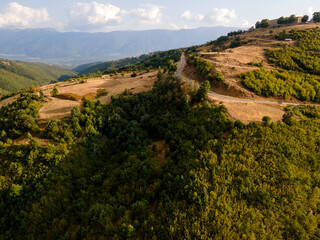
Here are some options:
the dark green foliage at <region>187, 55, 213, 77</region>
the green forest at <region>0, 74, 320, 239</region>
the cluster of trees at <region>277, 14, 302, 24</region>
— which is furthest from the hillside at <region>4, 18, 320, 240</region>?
the cluster of trees at <region>277, 14, 302, 24</region>

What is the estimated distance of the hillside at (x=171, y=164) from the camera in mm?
18234

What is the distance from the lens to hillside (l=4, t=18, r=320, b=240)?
18.2 meters

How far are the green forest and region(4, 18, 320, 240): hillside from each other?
0.16 m

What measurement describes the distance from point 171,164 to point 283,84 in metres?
41.7

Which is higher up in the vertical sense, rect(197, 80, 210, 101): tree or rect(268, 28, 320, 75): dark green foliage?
rect(268, 28, 320, 75): dark green foliage

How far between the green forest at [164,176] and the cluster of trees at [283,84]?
8.20 m

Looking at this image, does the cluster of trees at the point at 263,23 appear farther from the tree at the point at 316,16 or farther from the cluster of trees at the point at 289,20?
the tree at the point at 316,16

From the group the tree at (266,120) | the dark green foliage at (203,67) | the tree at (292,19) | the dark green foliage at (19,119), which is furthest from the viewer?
the tree at (292,19)

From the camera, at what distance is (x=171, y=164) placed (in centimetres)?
2631

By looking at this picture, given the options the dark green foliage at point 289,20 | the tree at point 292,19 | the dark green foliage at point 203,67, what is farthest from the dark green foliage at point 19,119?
the tree at point 292,19

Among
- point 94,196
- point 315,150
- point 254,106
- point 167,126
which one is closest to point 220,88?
point 254,106

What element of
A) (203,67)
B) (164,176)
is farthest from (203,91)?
(164,176)

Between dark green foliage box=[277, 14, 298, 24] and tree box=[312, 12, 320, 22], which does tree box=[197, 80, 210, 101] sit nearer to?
dark green foliage box=[277, 14, 298, 24]

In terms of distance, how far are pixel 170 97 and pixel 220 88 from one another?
15.5 meters
